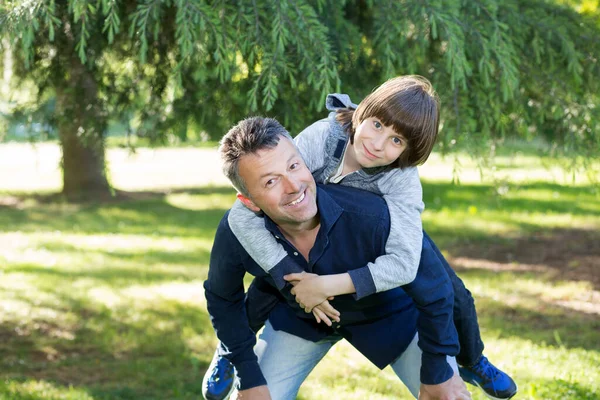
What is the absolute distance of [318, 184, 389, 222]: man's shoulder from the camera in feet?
9.92

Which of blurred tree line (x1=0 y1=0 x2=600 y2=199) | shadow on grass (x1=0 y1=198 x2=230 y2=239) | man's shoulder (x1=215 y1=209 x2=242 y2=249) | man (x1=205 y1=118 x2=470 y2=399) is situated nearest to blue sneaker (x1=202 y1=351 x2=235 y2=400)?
man (x1=205 y1=118 x2=470 y2=399)

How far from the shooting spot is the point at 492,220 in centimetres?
1091

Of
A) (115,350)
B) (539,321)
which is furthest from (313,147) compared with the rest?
(539,321)

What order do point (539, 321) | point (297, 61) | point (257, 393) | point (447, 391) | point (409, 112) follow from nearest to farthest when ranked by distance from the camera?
1. point (447, 391)
2. point (409, 112)
3. point (257, 393)
4. point (297, 61)
5. point (539, 321)

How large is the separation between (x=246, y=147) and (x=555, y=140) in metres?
2.89

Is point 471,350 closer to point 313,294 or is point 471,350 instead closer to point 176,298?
point 313,294

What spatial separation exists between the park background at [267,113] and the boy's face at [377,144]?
Result: 2.35 feet

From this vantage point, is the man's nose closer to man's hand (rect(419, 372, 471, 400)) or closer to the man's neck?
the man's neck

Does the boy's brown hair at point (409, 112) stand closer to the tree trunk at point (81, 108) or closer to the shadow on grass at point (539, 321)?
the tree trunk at point (81, 108)

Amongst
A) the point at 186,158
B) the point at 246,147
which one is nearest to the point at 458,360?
the point at 246,147

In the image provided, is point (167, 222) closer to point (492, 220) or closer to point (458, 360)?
point (492, 220)

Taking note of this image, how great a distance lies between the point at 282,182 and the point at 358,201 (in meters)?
0.33

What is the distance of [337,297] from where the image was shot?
3191 mm

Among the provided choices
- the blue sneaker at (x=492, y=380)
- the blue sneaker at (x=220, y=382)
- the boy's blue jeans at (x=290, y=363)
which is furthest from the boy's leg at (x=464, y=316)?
the blue sneaker at (x=220, y=382)
